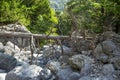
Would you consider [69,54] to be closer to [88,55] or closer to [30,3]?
[88,55]

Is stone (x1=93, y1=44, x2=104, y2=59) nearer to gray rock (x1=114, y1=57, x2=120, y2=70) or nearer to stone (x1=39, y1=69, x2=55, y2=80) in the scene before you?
gray rock (x1=114, y1=57, x2=120, y2=70)

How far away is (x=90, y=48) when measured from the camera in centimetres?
1105

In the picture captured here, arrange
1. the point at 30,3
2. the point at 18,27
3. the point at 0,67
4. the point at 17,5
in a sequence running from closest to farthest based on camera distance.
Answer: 1. the point at 0,67
2. the point at 18,27
3. the point at 17,5
4. the point at 30,3

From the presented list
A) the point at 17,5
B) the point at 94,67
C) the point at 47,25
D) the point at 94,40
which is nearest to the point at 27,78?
the point at 94,67

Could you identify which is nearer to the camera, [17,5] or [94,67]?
[94,67]

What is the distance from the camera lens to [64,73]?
32.4 feet

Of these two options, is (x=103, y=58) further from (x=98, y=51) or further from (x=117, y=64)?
(x=117, y=64)

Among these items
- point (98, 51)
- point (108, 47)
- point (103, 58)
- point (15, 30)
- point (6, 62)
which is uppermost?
point (108, 47)

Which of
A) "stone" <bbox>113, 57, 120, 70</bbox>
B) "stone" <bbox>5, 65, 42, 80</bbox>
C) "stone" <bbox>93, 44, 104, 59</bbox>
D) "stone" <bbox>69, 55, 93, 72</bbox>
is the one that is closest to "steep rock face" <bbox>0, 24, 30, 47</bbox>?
"stone" <bbox>5, 65, 42, 80</bbox>

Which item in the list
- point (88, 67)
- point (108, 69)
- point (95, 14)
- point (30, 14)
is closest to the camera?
point (108, 69)

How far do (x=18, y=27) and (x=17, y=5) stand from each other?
17.3ft

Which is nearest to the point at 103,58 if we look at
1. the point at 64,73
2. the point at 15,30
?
the point at 64,73

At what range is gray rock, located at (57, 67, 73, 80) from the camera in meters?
9.64

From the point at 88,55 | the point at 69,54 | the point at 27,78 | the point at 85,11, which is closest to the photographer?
the point at 27,78
